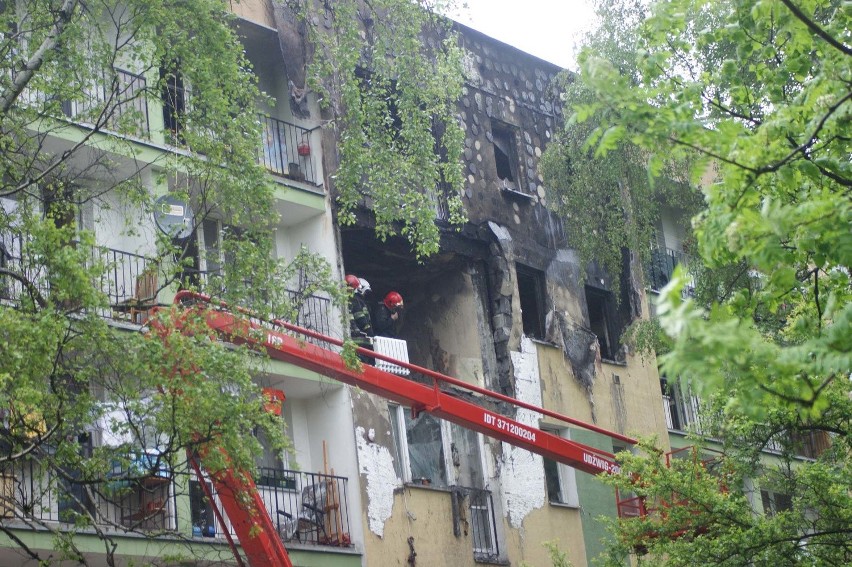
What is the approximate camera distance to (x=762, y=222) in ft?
28.5

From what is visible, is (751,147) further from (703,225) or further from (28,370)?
(28,370)

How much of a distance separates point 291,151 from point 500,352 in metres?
5.58

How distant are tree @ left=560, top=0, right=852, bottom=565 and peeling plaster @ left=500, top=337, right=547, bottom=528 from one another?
6307 mm

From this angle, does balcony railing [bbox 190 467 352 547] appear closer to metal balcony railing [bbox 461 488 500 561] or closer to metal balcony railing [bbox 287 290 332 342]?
metal balcony railing [bbox 287 290 332 342]

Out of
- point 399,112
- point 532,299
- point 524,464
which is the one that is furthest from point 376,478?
point 532,299

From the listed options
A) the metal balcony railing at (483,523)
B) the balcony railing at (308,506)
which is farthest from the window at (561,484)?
the balcony railing at (308,506)

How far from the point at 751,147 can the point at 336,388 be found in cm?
1407

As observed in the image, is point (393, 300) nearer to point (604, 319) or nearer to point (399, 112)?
point (399, 112)

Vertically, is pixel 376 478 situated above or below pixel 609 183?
below

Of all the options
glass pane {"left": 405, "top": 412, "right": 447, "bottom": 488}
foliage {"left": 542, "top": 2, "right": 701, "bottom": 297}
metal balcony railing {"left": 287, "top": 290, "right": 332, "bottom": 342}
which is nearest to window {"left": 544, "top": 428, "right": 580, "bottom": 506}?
glass pane {"left": 405, "top": 412, "right": 447, "bottom": 488}

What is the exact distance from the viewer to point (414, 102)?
20.9 metres

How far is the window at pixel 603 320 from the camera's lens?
1162 inches

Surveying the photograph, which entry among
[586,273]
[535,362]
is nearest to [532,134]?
[586,273]

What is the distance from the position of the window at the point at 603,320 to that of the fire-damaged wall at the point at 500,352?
0.11 feet
